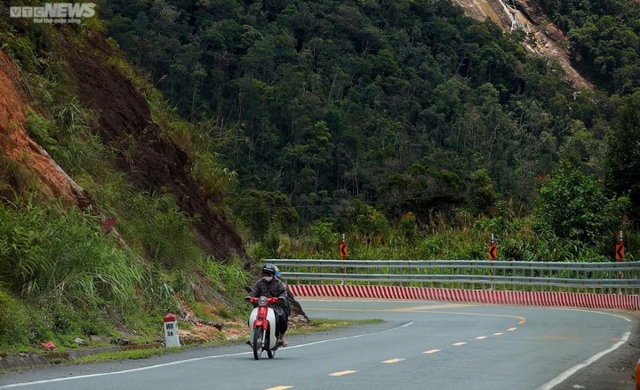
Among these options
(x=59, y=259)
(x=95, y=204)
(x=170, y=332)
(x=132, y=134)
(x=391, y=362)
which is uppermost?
(x=132, y=134)

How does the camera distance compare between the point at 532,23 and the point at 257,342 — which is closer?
the point at 257,342

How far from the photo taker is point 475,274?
41.9 metres

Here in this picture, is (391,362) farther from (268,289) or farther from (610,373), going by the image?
(610,373)

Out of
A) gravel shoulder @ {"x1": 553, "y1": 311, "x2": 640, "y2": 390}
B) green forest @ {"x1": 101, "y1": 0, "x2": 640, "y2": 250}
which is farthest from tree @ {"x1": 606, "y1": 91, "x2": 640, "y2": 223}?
gravel shoulder @ {"x1": 553, "y1": 311, "x2": 640, "y2": 390}

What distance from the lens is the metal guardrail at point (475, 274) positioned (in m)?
37.0

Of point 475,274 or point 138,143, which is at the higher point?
point 138,143

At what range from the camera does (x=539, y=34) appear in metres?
158

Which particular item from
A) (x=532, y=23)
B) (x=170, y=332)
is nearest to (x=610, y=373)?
(x=170, y=332)

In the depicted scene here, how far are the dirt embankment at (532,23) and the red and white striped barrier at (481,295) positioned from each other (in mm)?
102772

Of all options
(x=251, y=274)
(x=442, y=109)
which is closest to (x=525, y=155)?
(x=442, y=109)

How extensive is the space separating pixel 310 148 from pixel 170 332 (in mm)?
68175

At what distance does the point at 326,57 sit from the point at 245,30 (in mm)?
9421

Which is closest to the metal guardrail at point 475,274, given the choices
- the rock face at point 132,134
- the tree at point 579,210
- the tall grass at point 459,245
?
the tall grass at point 459,245

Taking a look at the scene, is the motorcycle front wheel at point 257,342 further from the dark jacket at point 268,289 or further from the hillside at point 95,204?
the hillside at point 95,204
